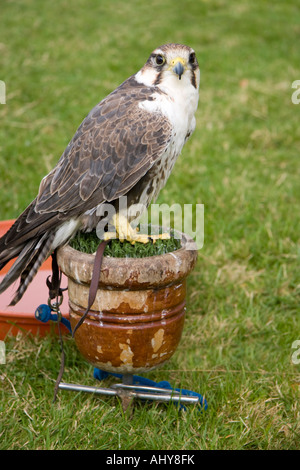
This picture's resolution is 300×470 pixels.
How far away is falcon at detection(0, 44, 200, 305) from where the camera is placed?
7.57 feet

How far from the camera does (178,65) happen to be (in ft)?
7.52

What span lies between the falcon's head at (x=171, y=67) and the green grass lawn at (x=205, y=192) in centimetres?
129

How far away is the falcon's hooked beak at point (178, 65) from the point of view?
7.50 ft

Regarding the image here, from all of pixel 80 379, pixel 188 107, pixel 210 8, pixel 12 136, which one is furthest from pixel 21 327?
pixel 210 8

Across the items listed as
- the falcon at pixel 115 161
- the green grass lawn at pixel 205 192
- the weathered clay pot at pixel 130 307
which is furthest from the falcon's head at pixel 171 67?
the green grass lawn at pixel 205 192

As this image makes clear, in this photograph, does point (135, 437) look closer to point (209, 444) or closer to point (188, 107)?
point (209, 444)

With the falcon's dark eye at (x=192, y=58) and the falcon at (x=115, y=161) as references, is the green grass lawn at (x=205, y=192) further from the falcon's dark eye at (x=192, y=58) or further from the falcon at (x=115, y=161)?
the falcon's dark eye at (x=192, y=58)

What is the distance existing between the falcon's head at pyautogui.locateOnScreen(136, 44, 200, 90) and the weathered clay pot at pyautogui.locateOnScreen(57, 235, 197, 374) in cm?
70

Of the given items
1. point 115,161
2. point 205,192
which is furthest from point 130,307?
point 205,192

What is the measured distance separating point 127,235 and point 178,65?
0.72 m

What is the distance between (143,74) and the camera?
248 centimetres

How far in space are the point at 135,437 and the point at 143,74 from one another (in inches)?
59.1

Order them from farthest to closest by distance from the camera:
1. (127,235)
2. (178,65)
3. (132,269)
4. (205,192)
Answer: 1. (205,192)
2. (127,235)
3. (178,65)
4. (132,269)

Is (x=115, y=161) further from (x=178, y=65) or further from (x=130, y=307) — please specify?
(x=130, y=307)
